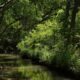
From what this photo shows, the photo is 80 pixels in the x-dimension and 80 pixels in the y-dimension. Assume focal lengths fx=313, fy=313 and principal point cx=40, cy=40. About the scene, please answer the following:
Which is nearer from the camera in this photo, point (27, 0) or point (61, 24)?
point (61, 24)

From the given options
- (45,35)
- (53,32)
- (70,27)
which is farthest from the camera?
(45,35)

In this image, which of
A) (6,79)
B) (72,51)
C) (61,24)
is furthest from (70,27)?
(6,79)

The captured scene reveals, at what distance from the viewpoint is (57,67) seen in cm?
2797

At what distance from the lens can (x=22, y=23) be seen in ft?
211

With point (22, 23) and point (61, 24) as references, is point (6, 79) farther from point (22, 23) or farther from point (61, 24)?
point (22, 23)

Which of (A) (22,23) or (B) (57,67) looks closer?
(B) (57,67)

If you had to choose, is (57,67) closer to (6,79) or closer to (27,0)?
(6,79)

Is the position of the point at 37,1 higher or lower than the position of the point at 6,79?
higher

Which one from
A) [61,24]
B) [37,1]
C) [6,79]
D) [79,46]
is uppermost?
[37,1]

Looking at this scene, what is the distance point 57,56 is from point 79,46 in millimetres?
2165

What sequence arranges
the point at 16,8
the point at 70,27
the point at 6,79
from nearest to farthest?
the point at 6,79 < the point at 70,27 < the point at 16,8

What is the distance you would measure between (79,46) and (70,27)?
3402 millimetres

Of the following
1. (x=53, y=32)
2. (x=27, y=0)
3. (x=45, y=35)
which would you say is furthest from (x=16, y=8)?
(x=53, y=32)

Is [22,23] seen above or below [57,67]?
above
